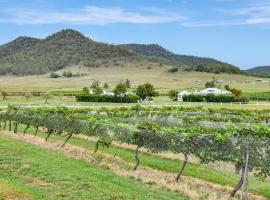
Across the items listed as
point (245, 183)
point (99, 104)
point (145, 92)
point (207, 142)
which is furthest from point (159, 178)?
point (145, 92)

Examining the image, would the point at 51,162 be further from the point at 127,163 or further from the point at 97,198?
the point at 97,198

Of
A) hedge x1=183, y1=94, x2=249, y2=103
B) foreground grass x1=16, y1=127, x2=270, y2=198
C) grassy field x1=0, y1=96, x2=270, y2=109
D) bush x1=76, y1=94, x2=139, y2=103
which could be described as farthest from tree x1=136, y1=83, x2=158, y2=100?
foreground grass x1=16, y1=127, x2=270, y2=198

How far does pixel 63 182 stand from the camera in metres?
21.8

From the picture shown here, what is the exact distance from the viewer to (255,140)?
2259 centimetres

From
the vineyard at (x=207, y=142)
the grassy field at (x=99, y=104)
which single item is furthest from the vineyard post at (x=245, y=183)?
the grassy field at (x=99, y=104)

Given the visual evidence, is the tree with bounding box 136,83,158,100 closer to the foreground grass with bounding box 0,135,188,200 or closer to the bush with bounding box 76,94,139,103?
the bush with bounding box 76,94,139,103

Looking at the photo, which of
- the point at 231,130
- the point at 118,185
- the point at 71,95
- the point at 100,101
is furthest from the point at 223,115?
the point at 71,95

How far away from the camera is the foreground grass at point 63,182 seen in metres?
19.5

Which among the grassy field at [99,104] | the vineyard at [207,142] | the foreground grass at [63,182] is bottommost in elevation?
the grassy field at [99,104]

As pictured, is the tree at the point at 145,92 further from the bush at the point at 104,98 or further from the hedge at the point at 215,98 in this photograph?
the hedge at the point at 215,98

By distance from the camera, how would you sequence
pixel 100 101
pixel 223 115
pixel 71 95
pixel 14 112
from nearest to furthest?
1. pixel 14 112
2. pixel 223 115
3. pixel 100 101
4. pixel 71 95

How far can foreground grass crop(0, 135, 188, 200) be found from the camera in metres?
19.5

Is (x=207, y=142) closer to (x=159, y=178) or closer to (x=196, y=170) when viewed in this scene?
(x=159, y=178)

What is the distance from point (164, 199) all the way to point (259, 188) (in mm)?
6093
